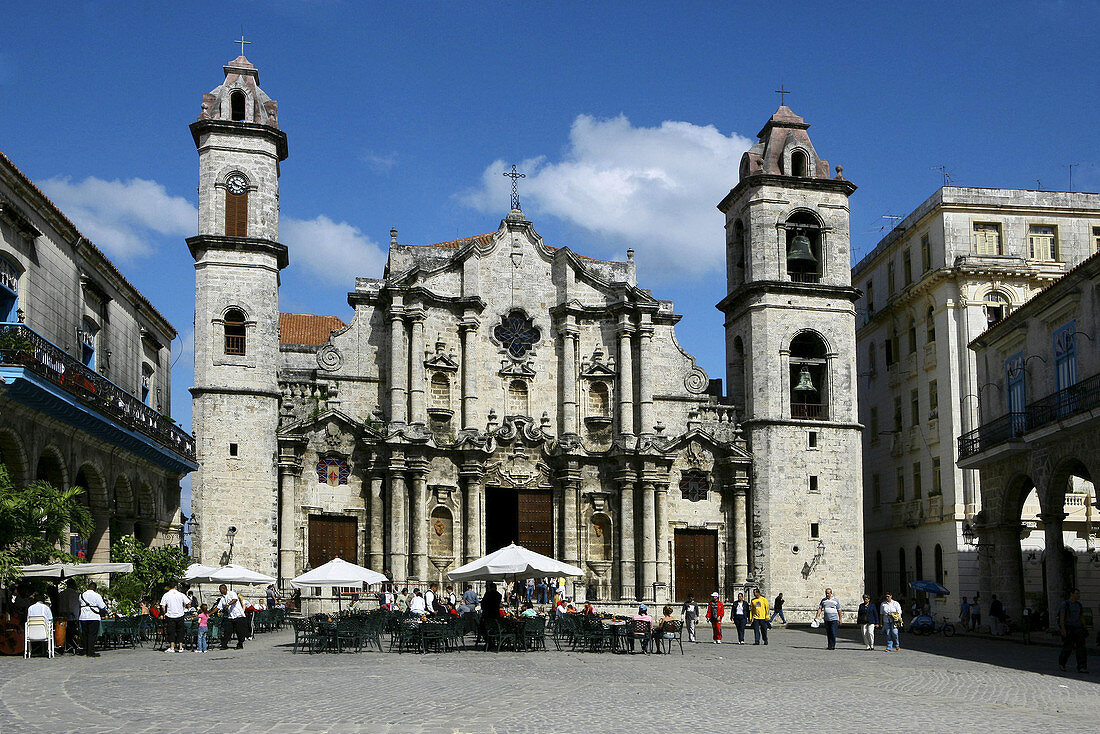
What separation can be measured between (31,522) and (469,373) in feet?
74.5

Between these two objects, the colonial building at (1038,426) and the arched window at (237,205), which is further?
the arched window at (237,205)

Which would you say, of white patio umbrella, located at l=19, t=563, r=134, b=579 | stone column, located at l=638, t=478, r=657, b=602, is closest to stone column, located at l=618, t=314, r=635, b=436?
stone column, located at l=638, t=478, r=657, b=602

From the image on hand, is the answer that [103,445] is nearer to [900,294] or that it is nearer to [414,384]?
[414,384]

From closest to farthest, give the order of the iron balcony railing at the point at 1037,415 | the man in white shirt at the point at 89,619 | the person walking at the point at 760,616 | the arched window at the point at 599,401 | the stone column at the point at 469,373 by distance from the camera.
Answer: the man in white shirt at the point at 89,619 < the iron balcony railing at the point at 1037,415 < the person walking at the point at 760,616 < the stone column at the point at 469,373 < the arched window at the point at 599,401

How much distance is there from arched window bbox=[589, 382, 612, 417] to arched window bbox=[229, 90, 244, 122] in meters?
15.5

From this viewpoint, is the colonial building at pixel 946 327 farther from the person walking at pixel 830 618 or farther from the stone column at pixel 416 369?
the stone column at pixel 416 369

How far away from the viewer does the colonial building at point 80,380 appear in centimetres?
2405

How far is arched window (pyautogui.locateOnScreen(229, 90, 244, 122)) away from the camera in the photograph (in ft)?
141

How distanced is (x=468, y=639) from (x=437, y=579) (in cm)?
1024

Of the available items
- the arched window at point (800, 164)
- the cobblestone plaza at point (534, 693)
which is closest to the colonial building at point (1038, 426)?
the cobblestone plaza at point (534, 693)

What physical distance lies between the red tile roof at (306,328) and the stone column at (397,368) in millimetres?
12768

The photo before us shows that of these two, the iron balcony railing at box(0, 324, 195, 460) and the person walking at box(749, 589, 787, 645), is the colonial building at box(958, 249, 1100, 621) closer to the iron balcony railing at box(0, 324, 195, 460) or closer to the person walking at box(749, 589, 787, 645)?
the person walking at box(749, 589, 787, 645)

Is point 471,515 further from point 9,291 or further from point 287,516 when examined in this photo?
point 9,291

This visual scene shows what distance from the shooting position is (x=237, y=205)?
42156mm
